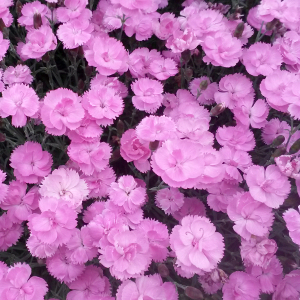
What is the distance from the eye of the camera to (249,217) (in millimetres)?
1106

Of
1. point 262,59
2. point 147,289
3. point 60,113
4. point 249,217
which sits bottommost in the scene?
point 147,289

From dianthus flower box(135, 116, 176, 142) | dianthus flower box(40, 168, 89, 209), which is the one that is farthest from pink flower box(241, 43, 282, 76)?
dianthus flower box(40, 168, 89, 209)

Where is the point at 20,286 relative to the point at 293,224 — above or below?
below

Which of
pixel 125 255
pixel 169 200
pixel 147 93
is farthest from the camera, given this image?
pixel 147 93

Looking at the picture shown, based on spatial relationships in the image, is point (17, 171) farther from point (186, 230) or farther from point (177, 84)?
point (177, 84)

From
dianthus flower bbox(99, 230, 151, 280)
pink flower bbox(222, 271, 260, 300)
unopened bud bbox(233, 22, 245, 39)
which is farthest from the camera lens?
unopened bud bbox(233, 22, 245, 39)

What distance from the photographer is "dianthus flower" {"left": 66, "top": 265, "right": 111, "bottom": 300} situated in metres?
1.09

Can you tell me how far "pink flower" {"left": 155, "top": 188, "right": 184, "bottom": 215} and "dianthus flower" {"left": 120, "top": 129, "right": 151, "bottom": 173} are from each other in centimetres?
11

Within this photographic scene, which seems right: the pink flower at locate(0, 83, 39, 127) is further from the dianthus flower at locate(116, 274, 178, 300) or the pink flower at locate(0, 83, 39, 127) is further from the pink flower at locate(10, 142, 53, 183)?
the dianthus flower at locate(116, 274, 178, 300)

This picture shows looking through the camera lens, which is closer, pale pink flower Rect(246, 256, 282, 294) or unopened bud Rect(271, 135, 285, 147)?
pale pink flower Rect(246, 256, 282, 294)

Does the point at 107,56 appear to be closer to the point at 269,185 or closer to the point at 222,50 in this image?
the point at 222,50

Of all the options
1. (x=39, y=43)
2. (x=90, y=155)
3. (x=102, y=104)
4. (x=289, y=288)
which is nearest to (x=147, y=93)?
(x=102, y=104)

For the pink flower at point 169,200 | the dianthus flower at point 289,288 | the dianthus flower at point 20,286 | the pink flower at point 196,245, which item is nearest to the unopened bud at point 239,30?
the pink flower at point 169,200

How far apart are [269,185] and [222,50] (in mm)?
573
